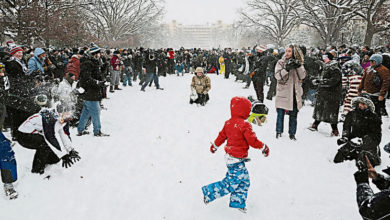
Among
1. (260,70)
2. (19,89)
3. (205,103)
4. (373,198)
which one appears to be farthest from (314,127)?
(19,89)

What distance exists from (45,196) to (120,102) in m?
6.67

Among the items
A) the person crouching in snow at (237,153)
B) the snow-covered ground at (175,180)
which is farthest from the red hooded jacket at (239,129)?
the snow-covered ground at (175,180)

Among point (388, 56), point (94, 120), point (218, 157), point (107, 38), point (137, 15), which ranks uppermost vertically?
point (137, 15)

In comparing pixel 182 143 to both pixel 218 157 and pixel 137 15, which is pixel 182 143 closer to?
pixel 218 157

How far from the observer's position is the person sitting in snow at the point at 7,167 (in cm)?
325

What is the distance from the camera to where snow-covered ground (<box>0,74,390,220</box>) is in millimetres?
3227

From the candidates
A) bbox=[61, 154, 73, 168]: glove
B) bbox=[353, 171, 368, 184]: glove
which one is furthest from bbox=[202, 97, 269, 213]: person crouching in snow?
bbox=[61, 154, 73, 168]: glove

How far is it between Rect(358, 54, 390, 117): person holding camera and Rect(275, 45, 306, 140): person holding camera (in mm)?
1779

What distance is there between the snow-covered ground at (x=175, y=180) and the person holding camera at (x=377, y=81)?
1176 millimetres

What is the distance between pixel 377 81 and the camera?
224 inches

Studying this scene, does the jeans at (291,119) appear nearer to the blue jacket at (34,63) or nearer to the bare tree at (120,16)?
the blue jacket at (34,63)

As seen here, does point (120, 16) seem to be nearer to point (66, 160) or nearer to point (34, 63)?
point (34, 63)

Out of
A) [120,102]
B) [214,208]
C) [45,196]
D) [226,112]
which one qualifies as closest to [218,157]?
[214,208]

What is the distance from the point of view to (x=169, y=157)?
491cm
